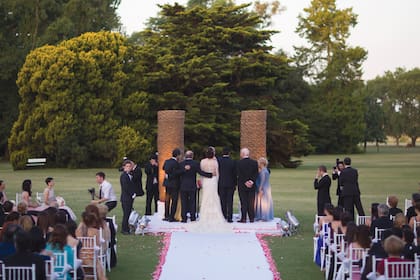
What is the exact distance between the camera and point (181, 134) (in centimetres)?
2111

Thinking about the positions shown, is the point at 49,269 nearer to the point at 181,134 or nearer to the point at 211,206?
the point at 211,206

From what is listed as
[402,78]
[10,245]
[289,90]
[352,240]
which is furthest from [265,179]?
[402,78]

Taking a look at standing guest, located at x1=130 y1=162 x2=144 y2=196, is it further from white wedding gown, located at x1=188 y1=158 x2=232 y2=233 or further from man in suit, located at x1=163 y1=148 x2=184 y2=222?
white wedding gown, located at x1=188 y1=158 x2=232 y2=233

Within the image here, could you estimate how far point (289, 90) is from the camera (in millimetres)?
77812

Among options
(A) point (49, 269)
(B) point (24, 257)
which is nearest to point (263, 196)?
(A) point (49, 269)

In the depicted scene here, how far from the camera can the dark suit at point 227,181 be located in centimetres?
1814

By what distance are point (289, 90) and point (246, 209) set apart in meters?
60.5

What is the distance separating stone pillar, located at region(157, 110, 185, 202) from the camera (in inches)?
817

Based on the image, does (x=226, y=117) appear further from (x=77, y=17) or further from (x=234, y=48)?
(x=77, y=17)

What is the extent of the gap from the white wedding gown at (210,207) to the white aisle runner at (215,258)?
0.38 m

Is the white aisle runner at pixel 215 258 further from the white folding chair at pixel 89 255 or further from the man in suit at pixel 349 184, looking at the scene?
the man in suit at pixel 349 184

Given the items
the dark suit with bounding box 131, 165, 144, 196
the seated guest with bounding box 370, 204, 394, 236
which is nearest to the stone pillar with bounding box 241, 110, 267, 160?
the dark suit with bounding box 131, 165, 144, 196

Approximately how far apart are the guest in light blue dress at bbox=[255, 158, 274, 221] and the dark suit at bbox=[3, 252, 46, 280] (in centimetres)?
1086

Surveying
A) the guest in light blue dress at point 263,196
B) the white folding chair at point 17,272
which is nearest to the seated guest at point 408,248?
the white folding chair at point 17,272
